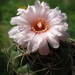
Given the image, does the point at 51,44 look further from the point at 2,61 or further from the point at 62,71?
the point at 2,61

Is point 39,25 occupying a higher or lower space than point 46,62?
higher

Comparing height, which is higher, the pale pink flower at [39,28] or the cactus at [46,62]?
the pale pink flower at [39,28]

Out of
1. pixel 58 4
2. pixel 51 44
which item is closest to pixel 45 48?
pixel 51 44

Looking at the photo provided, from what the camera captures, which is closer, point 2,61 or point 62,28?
point 62,28

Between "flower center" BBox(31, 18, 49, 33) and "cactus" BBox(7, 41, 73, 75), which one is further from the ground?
"flower center" BBox(31, 18, 49, 33)
